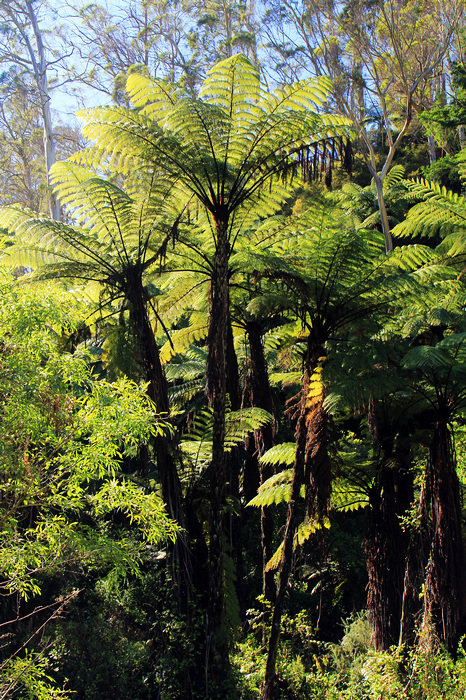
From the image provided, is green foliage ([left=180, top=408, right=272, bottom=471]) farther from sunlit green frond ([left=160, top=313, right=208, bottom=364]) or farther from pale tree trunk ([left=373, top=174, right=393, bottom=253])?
Answer: pale tree trunk ([left=373, top=174, right=393, bottom=253])

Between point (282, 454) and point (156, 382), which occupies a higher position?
point (156, 382)

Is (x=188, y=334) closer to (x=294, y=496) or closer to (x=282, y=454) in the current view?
(x=282, y=454)

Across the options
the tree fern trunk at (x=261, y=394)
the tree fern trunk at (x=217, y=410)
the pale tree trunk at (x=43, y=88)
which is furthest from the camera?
the pale tree trunk at (x=43, y=88)

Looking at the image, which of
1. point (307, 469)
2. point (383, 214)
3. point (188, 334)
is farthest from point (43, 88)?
point (307, 469)

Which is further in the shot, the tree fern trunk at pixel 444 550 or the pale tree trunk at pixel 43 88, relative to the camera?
the pale tree trunk at pixel 43 88

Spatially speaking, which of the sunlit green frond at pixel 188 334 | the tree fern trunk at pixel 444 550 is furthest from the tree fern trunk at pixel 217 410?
the tree fern trunk at pixel 444 550

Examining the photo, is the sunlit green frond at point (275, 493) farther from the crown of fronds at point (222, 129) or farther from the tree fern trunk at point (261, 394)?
the crown of fronds at point (222, 129)

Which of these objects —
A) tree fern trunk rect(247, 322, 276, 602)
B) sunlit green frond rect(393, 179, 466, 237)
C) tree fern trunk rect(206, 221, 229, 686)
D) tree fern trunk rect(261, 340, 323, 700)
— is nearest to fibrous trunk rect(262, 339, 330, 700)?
tree fern trunk rect(261, 340, 323, 700)

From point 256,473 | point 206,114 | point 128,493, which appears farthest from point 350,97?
point 128,493

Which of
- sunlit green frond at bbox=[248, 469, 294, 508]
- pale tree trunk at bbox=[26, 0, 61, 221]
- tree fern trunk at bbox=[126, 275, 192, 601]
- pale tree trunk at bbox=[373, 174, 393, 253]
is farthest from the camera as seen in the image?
pale tree trunk at bbox=[26, 0, 61, 221]

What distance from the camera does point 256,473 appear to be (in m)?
8.98

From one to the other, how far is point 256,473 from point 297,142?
558cm

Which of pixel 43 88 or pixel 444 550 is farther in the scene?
pixel 43 88

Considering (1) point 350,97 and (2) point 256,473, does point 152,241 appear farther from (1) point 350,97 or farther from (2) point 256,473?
(1) point 350,97
